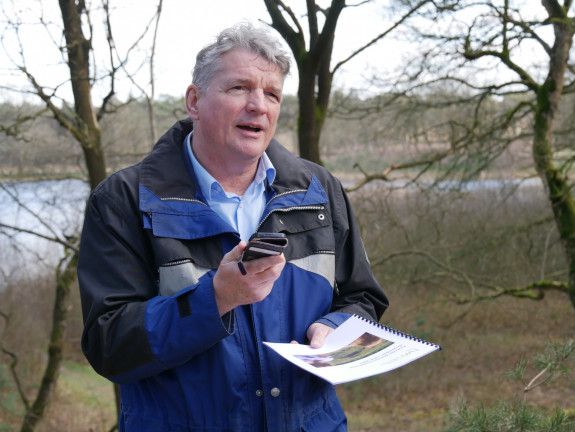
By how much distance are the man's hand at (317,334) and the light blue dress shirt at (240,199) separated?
0.35 m

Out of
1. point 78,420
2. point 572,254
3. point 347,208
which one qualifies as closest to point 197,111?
point 347,208

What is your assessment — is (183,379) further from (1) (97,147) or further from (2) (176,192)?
(1) (97,147)

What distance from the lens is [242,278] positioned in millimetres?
1461

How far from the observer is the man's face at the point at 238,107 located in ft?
6.10

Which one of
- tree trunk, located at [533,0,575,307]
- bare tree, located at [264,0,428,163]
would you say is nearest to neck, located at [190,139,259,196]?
bare tree, located at [264,0,428,163]

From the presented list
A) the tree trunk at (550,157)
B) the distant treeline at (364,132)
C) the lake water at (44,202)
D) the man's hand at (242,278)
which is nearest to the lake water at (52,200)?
the lake water at (44,202)

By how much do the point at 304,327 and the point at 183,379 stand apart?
39 centimetres

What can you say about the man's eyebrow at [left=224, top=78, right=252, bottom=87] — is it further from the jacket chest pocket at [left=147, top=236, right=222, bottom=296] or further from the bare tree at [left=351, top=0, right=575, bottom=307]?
the bare tree at [left=351, top=0, right=575, bottom=307]

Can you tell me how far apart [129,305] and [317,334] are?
55 cm

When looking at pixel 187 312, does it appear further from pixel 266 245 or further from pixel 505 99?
pixel 505 99

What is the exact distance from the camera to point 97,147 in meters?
5.79

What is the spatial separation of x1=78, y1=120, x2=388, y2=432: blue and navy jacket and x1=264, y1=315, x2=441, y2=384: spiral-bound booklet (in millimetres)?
78

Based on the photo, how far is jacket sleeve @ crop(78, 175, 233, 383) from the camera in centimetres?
155

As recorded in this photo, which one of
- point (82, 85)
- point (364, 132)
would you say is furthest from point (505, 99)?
point (82, 85)
